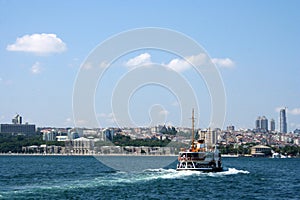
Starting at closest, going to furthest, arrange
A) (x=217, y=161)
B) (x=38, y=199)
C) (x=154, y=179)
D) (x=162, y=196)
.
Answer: (x=38, y=199), (x=162, y=196), (x=154, y=179), (x=217, y=161)

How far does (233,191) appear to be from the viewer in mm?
58531

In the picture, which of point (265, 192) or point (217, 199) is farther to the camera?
point (265, 192)

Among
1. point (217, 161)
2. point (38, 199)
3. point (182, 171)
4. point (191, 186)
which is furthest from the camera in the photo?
point (217, 161)

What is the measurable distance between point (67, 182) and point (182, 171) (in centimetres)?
2344

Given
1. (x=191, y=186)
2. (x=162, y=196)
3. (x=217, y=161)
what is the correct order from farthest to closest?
(x=217, y=161)
(x=191, y=186)
(x=162, y=196)

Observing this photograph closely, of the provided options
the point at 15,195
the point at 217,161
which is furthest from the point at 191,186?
the point at 217,161

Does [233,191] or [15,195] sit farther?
[233,191]

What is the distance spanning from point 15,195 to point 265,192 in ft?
78.5

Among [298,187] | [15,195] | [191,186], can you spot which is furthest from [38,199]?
[298,187]

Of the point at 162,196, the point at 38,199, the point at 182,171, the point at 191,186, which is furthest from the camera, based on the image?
the point at 182,171

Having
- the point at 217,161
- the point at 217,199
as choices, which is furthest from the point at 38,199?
the point at 217,161

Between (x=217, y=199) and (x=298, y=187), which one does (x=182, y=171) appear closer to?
(x=298, y=187)

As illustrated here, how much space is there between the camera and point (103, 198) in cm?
4941

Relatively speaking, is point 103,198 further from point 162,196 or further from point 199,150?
point 199,150
